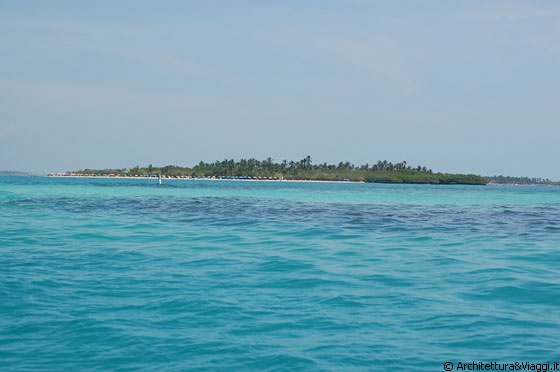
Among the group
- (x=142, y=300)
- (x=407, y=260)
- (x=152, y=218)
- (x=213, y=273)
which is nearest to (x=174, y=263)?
(x=213, y=273)

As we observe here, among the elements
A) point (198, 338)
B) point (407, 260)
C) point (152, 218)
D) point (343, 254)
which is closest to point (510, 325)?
point (198, 338)

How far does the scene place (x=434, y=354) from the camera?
8.35 metres

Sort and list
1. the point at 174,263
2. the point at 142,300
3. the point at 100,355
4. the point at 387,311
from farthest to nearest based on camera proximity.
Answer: the point at 174,263
the point at 142,300
the point at 387,311
the point at 100,355

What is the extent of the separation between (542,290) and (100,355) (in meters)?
9.75

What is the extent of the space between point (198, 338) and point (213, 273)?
5466mm

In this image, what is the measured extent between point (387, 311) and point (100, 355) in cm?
540

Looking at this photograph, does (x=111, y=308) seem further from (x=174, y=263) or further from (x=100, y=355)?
(x=174, y=263)

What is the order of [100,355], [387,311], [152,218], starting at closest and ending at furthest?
[100,355] < [387,311] < [152,218]

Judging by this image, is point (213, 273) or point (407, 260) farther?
point (407, 260)

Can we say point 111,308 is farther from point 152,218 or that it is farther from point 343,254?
point 152,218

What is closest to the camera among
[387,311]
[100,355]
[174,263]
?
[100,355]

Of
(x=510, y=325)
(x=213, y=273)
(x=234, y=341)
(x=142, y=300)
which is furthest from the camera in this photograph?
(x=213, y=273)

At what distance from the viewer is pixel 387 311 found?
10547 mm

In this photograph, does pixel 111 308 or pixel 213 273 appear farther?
pixel 213 273
